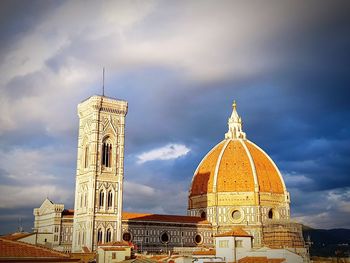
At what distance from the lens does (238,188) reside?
323 feet

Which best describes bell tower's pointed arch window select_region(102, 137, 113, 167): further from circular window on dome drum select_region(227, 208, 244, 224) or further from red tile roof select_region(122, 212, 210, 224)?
circular window on dome drum select_region(227, 208, 244, 224)

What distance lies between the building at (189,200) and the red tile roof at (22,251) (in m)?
43.0

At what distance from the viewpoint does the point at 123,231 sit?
7844 centimetres

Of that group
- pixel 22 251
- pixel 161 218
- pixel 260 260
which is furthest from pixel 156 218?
pixel 22 251

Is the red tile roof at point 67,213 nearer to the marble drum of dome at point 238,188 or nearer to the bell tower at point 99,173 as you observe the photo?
the bell tower at point 99,173

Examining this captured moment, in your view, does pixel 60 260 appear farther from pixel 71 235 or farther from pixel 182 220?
pixel 182 220

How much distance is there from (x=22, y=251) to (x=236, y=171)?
77.2m

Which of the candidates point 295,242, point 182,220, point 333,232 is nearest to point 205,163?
point 182,220

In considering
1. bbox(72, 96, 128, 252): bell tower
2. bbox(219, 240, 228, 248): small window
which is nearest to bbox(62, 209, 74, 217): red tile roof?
bbox(72, 96, 128, 252): bell tower

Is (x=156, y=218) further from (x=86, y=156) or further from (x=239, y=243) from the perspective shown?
(x=239, y=243)

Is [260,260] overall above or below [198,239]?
below

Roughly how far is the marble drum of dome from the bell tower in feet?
94.2

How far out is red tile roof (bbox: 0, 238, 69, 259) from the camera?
26047 mm

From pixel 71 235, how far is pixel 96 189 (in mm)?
9295
